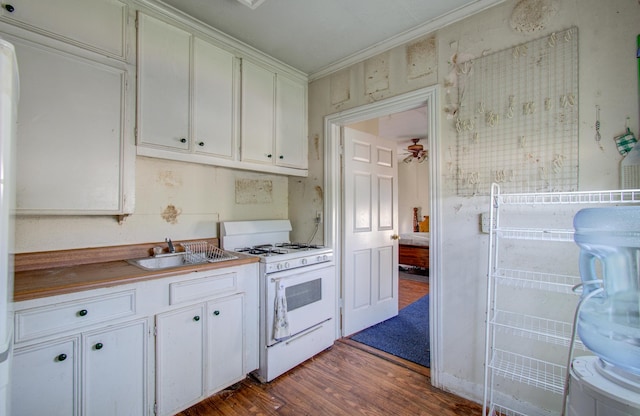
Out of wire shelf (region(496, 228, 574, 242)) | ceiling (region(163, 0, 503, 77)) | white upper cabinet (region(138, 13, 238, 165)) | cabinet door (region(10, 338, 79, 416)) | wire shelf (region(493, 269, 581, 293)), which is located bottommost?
cabinet door (region(10, 338, 79, 416))

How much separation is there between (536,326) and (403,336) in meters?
1.35

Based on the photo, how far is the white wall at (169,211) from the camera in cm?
171

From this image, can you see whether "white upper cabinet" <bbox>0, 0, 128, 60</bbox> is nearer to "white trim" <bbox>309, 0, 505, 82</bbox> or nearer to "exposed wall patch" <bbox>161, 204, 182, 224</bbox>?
"exposed wall patch" <bbox>161, 204, 182, 224</bbox>

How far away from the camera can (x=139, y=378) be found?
4.98 ft

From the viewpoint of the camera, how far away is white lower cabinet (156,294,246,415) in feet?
5.31

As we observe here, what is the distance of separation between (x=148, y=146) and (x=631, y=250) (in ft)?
7.99

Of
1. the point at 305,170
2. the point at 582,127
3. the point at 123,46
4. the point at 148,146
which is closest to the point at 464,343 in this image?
the point at 582,127

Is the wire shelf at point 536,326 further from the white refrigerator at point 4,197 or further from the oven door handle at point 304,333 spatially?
the white refrigerator at point 4,197

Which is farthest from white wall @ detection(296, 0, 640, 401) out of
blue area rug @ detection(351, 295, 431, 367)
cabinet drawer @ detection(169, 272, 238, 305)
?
cabinet drawer @ detection(169, 272, 238, 305)

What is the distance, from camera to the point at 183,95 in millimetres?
2004

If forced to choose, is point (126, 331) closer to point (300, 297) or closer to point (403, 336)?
point (300, 297)

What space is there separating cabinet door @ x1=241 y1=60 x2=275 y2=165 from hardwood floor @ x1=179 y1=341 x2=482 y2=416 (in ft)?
5.75

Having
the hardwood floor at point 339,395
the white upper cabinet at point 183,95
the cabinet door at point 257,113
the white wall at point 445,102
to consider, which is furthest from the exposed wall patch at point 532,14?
the hardwood floor at point 339,395

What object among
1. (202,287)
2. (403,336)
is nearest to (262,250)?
(202,287)
